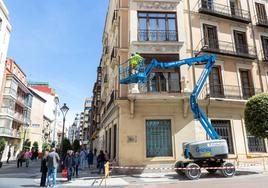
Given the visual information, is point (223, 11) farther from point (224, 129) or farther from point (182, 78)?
point (224, 129)

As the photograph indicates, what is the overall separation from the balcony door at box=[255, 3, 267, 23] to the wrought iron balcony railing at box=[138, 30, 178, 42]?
9.56 meters

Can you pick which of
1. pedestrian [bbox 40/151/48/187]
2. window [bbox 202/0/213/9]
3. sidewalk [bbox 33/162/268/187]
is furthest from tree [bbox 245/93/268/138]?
pedestrian [bbox 40/151/48/187]

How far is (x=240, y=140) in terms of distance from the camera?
1552cm

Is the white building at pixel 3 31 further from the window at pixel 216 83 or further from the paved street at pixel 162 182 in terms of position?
the window at pixel 216 83

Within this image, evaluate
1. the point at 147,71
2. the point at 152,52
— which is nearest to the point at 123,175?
the point at 147,71

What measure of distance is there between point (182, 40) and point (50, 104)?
60.3 m

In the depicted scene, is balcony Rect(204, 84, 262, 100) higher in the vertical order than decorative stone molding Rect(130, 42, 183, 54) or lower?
lower

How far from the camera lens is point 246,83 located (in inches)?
692

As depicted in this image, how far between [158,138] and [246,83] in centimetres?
908

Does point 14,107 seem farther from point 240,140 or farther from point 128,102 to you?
point 240,140

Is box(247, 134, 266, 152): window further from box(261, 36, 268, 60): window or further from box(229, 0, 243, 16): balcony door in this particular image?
box(229, 0, 243, 16): balcony door

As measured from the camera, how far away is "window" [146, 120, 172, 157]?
14125 mm

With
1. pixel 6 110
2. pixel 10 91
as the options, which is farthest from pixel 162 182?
pixel 10 91

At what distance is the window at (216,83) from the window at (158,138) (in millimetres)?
4337
